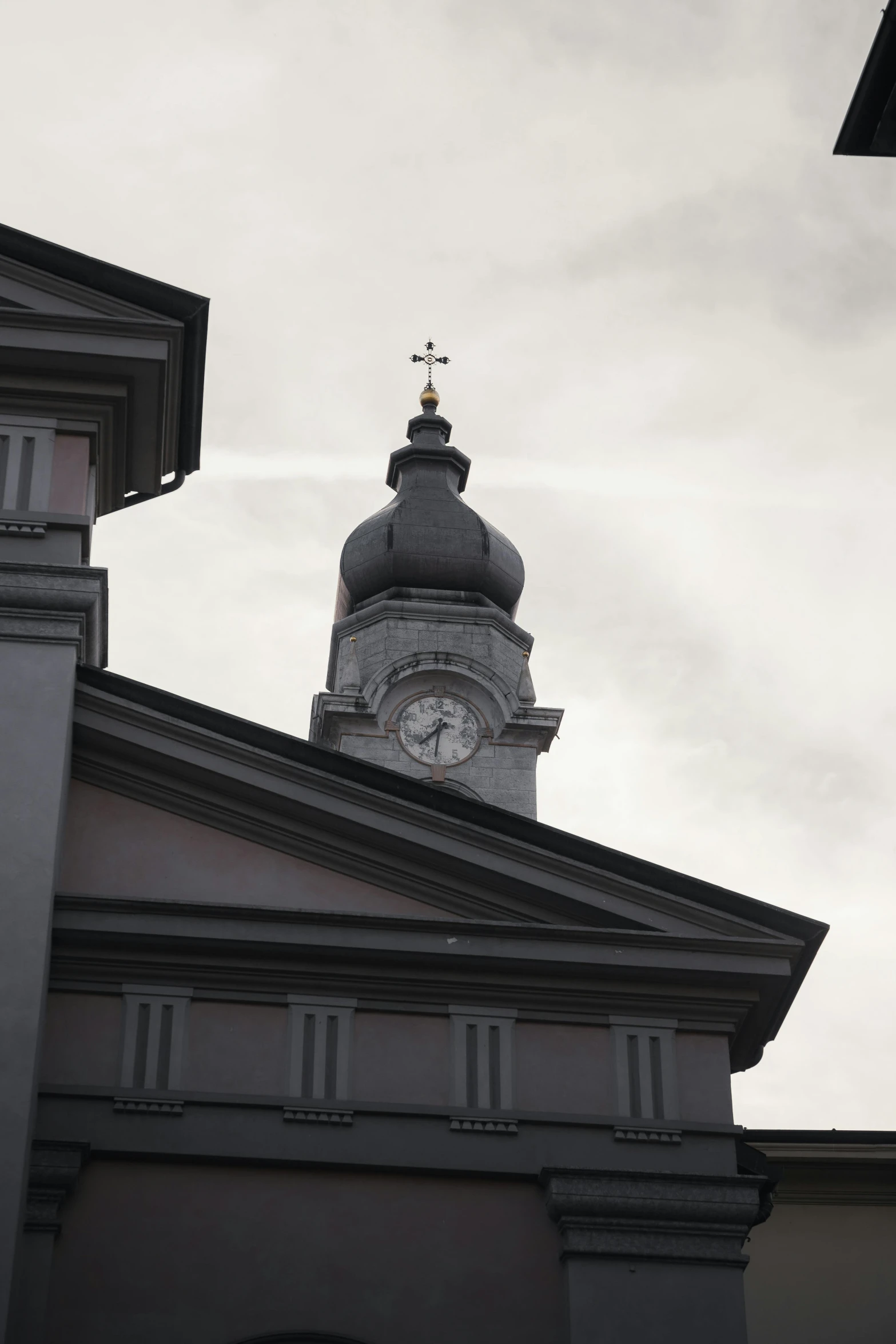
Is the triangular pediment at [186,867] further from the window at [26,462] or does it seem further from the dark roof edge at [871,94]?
the dark roof edge at [871,94]

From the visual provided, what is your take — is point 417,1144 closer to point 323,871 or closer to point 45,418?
point 323,871

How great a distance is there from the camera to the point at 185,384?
14711 mm

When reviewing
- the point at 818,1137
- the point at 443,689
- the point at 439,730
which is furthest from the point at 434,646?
the point at 818,1137

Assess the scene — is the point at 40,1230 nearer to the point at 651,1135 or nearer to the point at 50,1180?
the point at 50,1180

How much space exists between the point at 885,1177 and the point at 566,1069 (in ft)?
19.9

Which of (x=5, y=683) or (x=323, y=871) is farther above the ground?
(x=5, y=683)

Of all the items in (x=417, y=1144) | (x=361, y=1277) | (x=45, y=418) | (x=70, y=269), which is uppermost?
(x=70, y=269)

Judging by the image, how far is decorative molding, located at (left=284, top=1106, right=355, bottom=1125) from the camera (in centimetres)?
1259

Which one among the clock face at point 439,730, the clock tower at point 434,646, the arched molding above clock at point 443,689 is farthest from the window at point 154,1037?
the arched molding above clock at point 443,689

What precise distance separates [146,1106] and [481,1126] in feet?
7.23

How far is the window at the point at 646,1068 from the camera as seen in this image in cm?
1287

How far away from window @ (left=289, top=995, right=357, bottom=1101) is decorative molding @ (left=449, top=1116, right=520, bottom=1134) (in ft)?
2.47

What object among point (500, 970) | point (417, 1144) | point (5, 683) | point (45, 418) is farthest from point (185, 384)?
point (417, 1144)

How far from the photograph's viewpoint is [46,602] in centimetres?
1328
